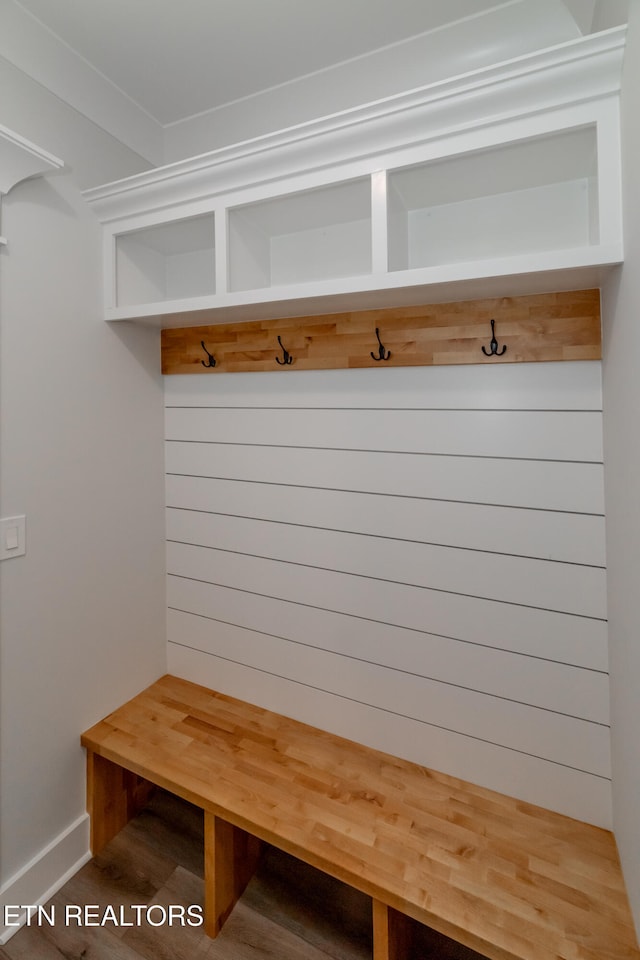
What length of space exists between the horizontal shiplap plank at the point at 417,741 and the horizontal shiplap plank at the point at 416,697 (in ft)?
0.09


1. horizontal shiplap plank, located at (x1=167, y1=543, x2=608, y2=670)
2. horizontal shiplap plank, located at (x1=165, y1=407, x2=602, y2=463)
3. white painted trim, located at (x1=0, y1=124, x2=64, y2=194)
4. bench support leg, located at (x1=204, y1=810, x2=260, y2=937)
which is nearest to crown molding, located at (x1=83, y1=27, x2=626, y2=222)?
white painted trim, located at (x1=0, y1=124, x2=64, y2=194)

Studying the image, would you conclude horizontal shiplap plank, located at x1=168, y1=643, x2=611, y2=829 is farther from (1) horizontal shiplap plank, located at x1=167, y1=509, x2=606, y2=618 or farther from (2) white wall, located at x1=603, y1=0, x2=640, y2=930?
(1) horizontal shiplap plank, located at x1=167, y1=509, x2=606, y2=618

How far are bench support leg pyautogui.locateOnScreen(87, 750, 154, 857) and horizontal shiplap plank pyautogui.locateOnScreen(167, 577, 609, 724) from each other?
512 millimetres

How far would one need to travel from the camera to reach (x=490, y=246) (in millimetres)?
1374

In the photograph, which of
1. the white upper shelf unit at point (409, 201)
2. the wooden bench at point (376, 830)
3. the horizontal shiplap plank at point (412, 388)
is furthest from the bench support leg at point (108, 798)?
the white upper shelf unit at point (409, 201)

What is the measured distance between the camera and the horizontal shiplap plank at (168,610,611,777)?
1333mm

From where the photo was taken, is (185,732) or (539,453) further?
(185,732)

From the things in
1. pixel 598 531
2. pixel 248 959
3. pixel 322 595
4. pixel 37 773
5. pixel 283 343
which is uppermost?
pixel 283 343

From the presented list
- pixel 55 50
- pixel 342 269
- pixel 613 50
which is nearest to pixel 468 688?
pixel 342 269

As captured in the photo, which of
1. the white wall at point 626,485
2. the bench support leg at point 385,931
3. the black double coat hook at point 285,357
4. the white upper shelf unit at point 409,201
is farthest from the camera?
the black double coat hook at point 285,357

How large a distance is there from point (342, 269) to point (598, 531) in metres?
1.10

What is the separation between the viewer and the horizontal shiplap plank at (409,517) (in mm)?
1319

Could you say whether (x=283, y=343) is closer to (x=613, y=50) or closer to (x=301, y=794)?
(x=613, y=50)

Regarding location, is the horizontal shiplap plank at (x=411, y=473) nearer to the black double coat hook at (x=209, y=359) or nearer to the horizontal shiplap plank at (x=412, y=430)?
the horizontal shiplap plank at (x=412, y=430)
